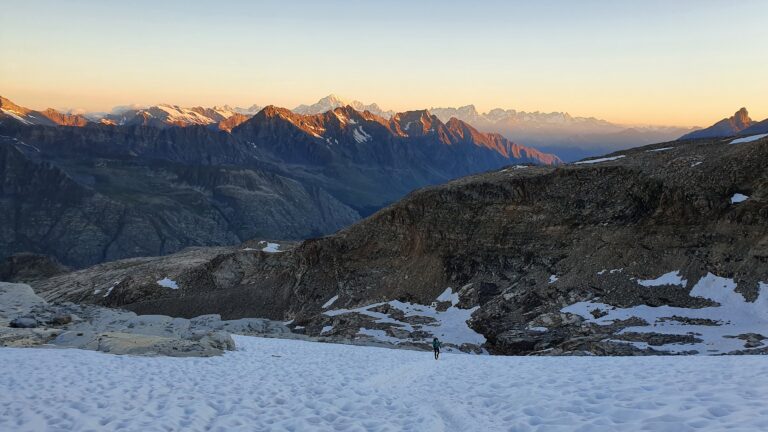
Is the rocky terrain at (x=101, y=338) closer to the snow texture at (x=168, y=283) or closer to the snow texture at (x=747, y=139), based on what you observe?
the snow texture at (x=168, y=283)

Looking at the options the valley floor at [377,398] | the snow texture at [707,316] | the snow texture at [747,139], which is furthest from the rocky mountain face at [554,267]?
the valley floor at [377,398]

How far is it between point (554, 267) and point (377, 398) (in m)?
55.8

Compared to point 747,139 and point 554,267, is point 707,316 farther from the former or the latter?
point 747,139

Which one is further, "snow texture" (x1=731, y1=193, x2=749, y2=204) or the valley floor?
Result: "snow texture" (x1=731, y1=193, x2=749, y2=204)

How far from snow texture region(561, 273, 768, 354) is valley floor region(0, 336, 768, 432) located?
28682 mm

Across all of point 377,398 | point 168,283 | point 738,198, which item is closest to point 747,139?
point 738,198

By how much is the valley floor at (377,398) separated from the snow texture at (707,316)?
28682 millimetres

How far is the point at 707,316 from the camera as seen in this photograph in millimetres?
46406

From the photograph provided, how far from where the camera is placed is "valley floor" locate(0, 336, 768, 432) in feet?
34.3

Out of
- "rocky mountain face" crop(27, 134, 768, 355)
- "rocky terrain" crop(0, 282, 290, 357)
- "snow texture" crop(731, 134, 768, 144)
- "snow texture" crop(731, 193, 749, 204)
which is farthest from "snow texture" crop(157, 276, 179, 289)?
"snow texture" crop(731, 134, 768, 144)

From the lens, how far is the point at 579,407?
448 inches

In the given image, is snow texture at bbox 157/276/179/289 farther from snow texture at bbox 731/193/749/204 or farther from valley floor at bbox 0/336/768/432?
snow texture at bbox 731/193/749/204

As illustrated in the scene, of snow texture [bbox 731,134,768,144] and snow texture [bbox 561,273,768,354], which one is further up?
snow texture [bbox 731,134,768,144]

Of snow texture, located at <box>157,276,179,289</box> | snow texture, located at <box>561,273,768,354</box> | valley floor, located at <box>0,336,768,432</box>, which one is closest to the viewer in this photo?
valley floor, located at <box>0,336,768,432</box>
